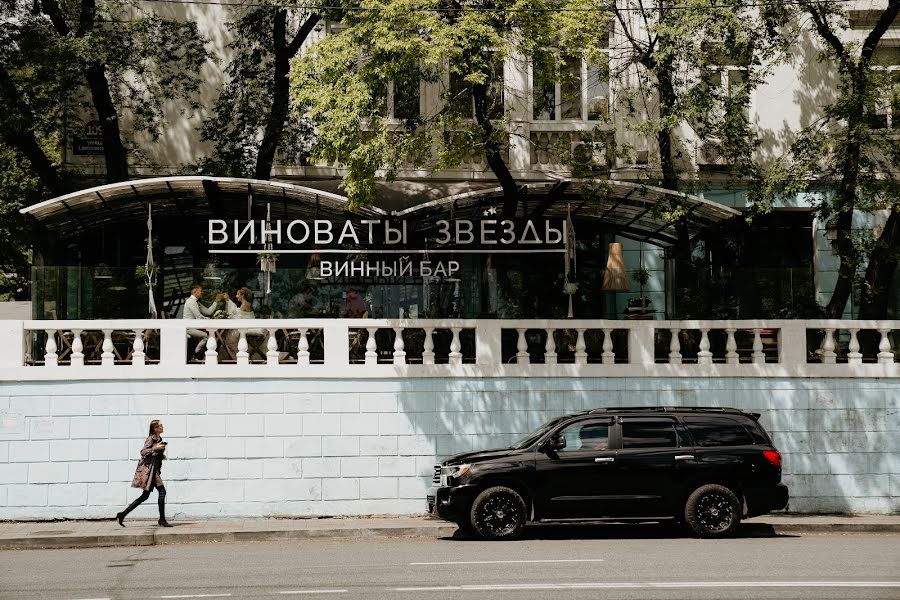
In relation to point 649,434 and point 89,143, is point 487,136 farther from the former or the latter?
point 89,143

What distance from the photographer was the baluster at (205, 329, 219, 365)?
17.5m

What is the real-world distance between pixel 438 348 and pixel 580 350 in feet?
7.23

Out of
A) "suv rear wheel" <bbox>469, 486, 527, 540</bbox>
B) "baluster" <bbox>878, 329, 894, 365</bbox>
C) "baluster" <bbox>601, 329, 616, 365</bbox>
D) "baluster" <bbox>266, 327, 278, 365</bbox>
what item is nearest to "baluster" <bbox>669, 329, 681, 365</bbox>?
"baluster" <bbox>601, 329, 616, 365</bbox>

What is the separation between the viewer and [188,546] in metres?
15.5

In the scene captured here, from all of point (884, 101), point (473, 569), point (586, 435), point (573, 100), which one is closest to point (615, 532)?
point (586, 435)

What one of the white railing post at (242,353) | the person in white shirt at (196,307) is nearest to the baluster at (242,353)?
the white railing post at (242,353)

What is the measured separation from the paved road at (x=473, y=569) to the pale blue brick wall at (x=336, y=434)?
197cm

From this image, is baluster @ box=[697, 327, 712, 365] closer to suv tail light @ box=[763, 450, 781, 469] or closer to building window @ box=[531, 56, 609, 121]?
suv tail light @ box=[763, 450, 781, 469]

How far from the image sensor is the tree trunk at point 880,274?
19.3 metres

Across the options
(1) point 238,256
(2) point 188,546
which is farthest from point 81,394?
(1) point 238,256

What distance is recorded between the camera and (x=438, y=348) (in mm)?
18156

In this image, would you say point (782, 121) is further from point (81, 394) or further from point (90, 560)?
point (90, 560)

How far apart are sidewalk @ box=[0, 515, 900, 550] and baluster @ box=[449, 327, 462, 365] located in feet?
7.89

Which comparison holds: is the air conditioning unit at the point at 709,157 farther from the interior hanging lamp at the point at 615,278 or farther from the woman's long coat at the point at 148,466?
the woman's long coat at the point at 148,466
